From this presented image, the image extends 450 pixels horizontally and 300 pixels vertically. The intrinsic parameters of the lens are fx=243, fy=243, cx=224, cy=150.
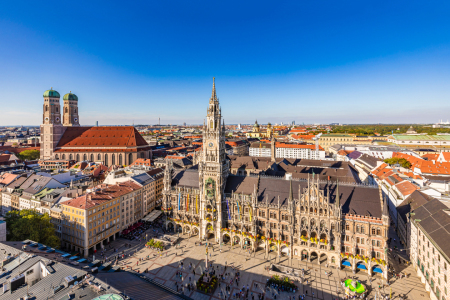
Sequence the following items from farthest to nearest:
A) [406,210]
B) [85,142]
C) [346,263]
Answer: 1. [85,142]
2. [406,210]
3. [346,263]

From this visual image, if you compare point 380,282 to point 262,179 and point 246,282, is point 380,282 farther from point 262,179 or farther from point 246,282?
point 262,179

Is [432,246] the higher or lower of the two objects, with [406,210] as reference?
lower

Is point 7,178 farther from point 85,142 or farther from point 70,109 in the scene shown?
point 70,109

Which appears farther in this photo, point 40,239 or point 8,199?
point 8,199

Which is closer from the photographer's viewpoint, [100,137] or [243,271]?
[243,271]

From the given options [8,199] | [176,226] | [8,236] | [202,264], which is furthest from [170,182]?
[8,199]

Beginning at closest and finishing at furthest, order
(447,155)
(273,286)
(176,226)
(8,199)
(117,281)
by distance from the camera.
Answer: (117,281), (273,286), (176,226), (8,199), (447,155)

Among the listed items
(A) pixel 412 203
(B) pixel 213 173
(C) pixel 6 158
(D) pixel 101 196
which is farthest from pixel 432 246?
(C) pixel 6 158

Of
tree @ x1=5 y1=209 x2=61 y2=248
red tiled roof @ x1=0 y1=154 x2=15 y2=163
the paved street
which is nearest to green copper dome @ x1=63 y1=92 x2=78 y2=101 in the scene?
red tiled roof @ x1=0 y1=154 x2=15 y2=163
